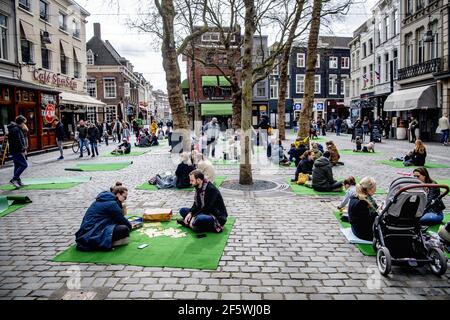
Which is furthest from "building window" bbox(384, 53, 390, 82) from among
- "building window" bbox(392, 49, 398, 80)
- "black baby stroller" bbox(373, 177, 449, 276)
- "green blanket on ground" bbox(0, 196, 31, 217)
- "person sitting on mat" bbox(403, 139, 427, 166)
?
"green blanket on ground" bbox(0, 196, 31, 217)

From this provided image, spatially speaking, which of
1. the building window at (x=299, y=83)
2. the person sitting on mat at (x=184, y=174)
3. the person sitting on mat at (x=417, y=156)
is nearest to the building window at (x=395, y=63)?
the person sitting on mat at (x=417, y=156)

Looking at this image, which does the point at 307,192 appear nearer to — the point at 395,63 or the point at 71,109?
the point at 71,109

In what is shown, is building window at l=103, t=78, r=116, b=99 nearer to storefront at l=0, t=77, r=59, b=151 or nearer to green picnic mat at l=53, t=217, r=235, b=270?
storefront at l=0, t=77, r=59, b=151

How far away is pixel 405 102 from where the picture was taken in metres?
29.5

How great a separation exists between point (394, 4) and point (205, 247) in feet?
119

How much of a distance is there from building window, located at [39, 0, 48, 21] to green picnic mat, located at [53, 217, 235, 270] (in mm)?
25601

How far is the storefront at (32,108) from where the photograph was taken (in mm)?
19688

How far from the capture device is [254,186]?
11.3 m

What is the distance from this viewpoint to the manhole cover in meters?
11.0

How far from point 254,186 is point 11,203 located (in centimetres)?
642

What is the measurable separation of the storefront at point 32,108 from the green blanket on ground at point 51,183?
290 inches

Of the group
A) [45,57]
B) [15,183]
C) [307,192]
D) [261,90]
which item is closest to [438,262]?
[307,192]

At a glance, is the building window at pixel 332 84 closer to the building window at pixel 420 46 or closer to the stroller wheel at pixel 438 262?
the building window at pixel 420 46

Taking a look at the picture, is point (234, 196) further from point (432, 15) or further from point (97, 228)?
point (432, 15)
